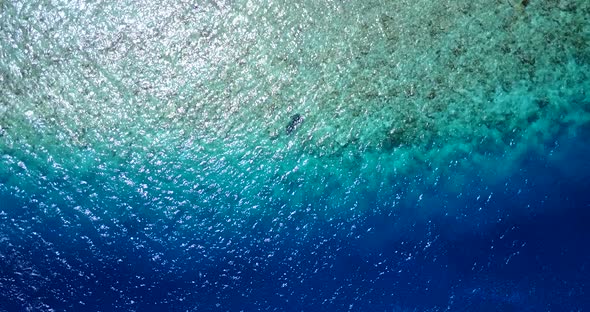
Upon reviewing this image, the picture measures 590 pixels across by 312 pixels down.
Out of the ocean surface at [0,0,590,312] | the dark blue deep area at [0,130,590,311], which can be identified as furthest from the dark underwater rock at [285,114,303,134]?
the dark blue deep area at [0,130,590,311]

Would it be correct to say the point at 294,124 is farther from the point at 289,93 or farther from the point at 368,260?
the point at 368,260

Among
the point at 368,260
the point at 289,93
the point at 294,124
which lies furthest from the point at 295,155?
the point at 368,260

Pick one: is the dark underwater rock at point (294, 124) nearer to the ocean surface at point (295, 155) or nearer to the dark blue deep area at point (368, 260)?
the ocean surface at point (295, 155)

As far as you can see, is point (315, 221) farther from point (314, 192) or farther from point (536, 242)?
point (536, 242)

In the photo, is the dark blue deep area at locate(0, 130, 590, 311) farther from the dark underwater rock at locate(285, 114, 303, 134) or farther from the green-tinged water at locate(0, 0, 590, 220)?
the dark underwater rock at locate(285, 114, 303, 134)

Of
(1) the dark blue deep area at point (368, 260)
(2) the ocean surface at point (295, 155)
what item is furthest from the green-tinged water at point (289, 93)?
(1) the dark blue deep area at point (368, 260)
